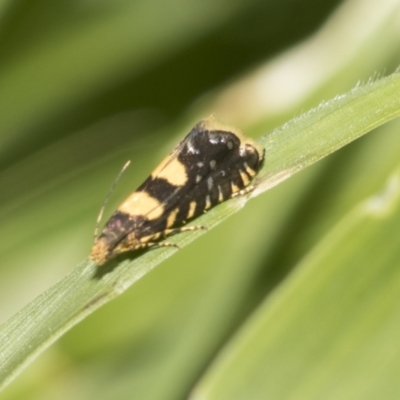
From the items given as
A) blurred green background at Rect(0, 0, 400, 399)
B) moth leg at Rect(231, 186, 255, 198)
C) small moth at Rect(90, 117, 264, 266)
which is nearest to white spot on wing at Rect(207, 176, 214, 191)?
small moth at Rect(90, 117, 264, 266)

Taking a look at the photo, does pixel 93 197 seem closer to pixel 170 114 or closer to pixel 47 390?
pixel 170 114

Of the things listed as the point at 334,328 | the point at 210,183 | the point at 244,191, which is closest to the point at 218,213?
the point at 244,191

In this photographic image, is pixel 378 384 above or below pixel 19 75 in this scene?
below

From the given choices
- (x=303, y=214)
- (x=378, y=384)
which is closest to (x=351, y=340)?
(x=378, y=384)

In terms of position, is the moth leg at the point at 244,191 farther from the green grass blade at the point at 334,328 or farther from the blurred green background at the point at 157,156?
the blurred green background at the point at 157,156

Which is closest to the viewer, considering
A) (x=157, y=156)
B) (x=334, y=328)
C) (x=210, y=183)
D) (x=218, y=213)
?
(x=334, y=328)

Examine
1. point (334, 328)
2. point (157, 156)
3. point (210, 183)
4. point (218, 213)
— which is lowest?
point (334, 328)

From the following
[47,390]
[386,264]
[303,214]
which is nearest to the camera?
[386,264]

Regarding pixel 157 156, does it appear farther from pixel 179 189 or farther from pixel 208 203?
Answer: pixel 208 203

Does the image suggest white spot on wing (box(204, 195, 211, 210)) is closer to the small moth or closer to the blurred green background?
the small moth
